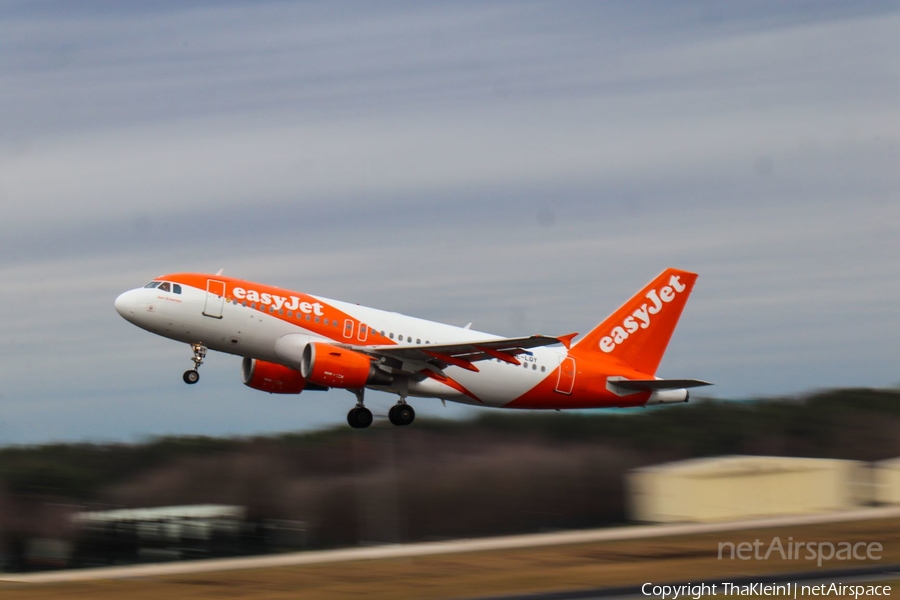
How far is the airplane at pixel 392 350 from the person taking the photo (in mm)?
43844

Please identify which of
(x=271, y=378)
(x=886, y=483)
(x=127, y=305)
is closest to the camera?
(x=127, y=305)

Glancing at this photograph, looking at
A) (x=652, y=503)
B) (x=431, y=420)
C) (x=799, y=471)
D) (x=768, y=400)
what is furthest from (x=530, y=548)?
(x=768, y=400)

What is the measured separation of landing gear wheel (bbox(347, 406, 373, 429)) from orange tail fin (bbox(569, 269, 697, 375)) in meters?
8.91

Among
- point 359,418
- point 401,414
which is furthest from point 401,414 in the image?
point 359,418


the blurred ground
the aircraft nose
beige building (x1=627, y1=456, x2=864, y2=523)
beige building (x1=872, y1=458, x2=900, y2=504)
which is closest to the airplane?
the aircraft nose

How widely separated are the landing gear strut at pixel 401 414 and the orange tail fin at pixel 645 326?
7.38 meters

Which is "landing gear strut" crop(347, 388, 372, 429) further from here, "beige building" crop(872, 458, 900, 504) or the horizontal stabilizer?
"beige building" crop(872, 458, 900, 504)

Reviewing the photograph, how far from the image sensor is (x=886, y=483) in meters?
60.3

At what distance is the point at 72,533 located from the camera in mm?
62438

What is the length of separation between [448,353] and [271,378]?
310 inches

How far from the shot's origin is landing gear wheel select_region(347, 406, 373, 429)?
47.0m

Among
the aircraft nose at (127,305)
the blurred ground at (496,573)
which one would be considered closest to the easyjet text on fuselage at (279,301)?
the aircraft nose at (127,305)

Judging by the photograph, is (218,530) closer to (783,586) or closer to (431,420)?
(431,420)

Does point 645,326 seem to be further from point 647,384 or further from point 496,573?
point 496,573
